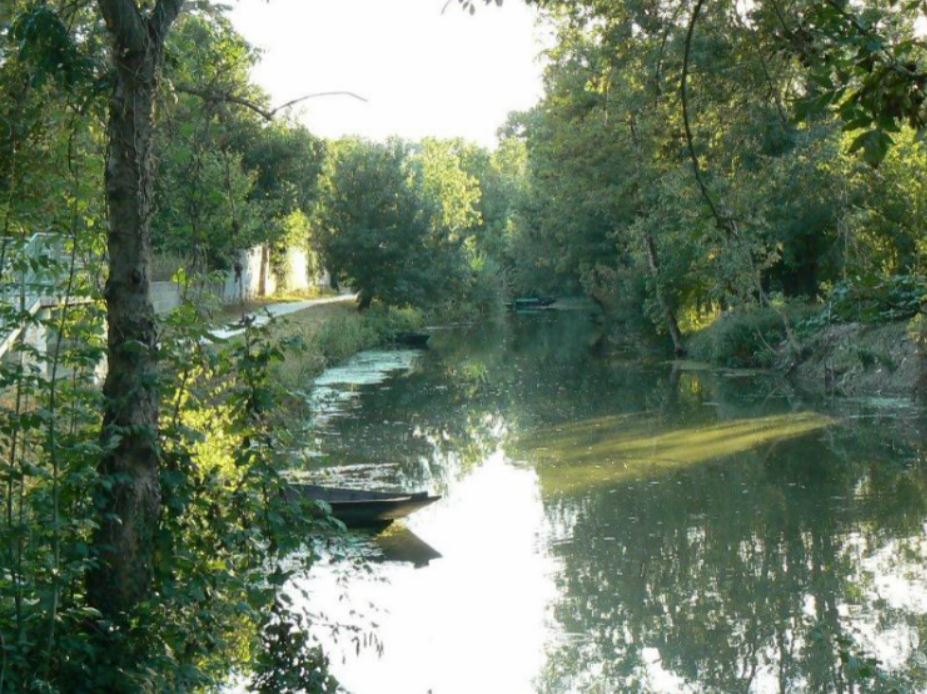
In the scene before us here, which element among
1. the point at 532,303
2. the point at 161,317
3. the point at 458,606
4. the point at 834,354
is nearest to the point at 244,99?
the point at 161,317

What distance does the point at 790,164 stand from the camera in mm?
17938

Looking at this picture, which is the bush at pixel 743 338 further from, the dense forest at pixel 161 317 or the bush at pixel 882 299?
the bush at pixel 882 299

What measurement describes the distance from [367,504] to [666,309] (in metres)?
23.5

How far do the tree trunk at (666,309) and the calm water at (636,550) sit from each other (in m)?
9.19

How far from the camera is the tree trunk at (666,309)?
34.8 meters

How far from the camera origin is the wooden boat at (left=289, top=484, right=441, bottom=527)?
12977 mm

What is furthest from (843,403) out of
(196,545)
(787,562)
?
(196,545)

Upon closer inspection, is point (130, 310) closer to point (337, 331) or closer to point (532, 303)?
point (337, 331)

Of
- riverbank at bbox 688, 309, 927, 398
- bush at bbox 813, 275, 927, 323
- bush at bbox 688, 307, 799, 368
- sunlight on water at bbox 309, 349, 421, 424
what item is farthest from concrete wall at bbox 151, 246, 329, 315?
bush at bbox 813, 275, 927, 323

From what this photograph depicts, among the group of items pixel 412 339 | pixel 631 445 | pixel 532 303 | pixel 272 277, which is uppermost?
pixel 272 277

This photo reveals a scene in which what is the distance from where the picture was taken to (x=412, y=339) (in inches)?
1726

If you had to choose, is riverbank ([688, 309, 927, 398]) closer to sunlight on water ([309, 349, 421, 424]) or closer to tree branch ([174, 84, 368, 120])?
A: sunlight on water ([309, 349, 421, 424])

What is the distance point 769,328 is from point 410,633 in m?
21.4

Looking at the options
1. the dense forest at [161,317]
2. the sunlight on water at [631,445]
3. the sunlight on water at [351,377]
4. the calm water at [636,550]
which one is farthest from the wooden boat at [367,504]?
the sunlight on water at [351,377]
